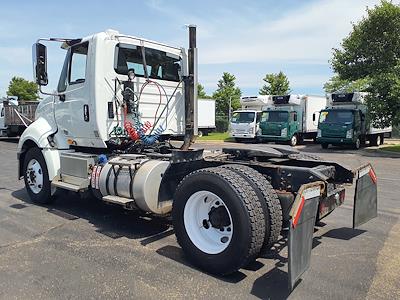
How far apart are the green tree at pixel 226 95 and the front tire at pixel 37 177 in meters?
38.5

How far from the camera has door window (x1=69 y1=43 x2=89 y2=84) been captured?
20.6ft

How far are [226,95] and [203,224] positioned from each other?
42.4m

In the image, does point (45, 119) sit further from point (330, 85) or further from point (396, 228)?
point (330, 85)

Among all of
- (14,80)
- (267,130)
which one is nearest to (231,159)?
(267,130)

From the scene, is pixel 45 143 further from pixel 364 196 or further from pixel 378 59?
pixel 378 59

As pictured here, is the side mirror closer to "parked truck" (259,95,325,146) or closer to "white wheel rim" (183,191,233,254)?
"white wheel rim" (183,191,233,254)

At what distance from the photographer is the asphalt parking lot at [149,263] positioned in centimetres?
374

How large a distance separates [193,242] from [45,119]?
4332 millimetres

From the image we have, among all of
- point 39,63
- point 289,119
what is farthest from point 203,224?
point 289,119

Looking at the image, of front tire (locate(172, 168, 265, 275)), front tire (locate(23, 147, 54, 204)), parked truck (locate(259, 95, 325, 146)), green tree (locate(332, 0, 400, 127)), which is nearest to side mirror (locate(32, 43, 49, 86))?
front tire (locate(23, 147, 54, 204))

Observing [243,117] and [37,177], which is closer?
[37,177]

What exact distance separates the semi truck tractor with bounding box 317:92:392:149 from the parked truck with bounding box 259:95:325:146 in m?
2.65

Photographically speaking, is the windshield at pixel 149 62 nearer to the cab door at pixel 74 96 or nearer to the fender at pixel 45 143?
the cab door at pixel 74 96

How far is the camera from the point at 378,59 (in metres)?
25.2
